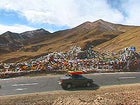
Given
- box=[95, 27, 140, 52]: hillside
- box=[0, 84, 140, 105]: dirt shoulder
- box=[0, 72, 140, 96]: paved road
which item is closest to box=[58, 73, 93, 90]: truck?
box=[0, 72, 140, 96]: paved road

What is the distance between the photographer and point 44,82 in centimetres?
3762

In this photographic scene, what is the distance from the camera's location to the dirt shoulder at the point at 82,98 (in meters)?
29.3

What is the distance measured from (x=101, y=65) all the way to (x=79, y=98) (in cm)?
1865

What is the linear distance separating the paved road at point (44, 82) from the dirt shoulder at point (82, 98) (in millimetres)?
2028

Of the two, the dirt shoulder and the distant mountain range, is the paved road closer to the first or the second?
the dirt shoulder

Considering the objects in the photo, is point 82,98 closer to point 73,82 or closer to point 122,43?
point 73,82

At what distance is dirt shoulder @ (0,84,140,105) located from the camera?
2931cm

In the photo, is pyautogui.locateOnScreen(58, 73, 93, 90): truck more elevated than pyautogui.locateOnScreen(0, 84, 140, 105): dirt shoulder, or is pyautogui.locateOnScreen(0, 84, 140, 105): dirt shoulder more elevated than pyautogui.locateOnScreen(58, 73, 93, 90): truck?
pyautogui.locateOnScreen(58, 73, 93, 90): truck

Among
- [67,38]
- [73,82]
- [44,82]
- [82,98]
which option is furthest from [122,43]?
[82,98]

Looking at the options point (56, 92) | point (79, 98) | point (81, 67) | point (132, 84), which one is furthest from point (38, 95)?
point (81, 67)

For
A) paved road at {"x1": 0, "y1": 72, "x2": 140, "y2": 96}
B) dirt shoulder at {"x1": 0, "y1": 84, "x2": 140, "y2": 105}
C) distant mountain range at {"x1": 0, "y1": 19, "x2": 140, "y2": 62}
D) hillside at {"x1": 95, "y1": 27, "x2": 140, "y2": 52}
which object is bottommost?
dirt shoulder at {"x1": 0, "y1": 84, "x2": 140, "y2": 105}

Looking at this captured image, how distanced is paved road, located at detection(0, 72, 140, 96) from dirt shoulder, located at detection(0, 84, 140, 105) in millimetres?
2028

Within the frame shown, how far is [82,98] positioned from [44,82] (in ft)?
26.8

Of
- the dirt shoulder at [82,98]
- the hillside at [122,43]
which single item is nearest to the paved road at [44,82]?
the dirt shoulder at [82,98]
